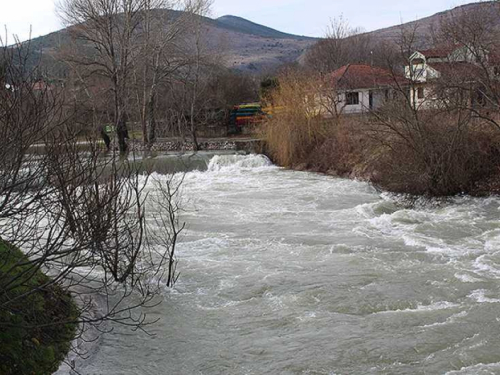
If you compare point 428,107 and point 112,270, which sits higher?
point 428,107

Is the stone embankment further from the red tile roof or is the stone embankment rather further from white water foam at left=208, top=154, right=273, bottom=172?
the red tile roof

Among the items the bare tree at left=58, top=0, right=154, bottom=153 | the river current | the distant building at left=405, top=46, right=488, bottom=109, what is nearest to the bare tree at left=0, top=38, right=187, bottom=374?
the river current

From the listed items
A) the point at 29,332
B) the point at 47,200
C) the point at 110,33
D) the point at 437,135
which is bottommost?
the point at 29,332

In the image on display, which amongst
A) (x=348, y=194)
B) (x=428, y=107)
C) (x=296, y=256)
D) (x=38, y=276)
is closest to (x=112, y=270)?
(x=38, y=276)

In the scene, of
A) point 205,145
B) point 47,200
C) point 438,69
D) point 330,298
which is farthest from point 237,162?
point 47,200

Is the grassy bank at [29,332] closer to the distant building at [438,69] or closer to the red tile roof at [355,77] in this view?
the distant building at [438,69]

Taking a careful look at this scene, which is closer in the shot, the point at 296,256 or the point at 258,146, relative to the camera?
the point at 296,256

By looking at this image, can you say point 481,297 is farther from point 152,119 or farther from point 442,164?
point 152,119

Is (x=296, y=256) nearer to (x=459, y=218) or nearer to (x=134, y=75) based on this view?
(x=459, y=218)

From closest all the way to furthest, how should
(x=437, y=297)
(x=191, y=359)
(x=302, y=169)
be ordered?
1. (x=191, y=359)
2. (x=437, y=297)
3. (x=302, y=169)

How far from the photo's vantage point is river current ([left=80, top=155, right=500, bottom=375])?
712 centimetres

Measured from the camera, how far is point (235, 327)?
8.21 metres

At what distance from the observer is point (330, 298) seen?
9.17 meters

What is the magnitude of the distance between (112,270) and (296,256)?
3920 millimetres
